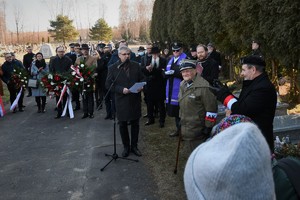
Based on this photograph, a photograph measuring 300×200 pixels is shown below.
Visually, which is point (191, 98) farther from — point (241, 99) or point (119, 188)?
point (119, 188)

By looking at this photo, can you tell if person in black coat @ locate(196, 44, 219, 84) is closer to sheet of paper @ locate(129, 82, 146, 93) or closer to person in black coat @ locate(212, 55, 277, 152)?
sheet of paper @ locate(129, 82, 146, 93)

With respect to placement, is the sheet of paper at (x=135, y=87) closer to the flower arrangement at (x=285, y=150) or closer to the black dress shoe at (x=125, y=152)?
the black dress shoe at (x=125, y=152)

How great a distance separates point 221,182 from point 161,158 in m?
5.06

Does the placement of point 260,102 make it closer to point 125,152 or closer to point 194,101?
point 194,101

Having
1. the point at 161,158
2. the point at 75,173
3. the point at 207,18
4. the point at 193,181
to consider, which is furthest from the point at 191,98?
the point at 207,18

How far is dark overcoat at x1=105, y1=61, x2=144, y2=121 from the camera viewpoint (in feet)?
19.2

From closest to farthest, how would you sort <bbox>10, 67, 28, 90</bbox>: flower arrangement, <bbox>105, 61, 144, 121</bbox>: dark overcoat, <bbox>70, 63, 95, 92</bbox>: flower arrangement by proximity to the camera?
<bbox>105, 61, 144, 121</bbox>: dark overcoat, <bbox>70, 63, 95, 92</bbox>: flower arrangement, <bbox>10, 67, 28, 90</bbox>: flower arrangement

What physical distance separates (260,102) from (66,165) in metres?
3.86

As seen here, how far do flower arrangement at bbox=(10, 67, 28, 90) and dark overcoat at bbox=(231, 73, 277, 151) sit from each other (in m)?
8.49

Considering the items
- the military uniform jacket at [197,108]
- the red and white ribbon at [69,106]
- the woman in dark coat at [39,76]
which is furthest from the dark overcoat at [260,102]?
the woman in dark coat at [39,76]

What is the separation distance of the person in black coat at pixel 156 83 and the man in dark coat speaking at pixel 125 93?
5.70 feet

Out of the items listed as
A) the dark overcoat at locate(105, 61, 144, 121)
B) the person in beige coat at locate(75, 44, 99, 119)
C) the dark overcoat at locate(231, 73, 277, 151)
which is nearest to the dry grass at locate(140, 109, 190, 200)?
the dark overcoat at locate(105, 61, 144, 121)

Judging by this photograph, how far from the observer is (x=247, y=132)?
0.86 meters

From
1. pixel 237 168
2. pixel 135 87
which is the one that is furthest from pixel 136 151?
pixel 237 168
